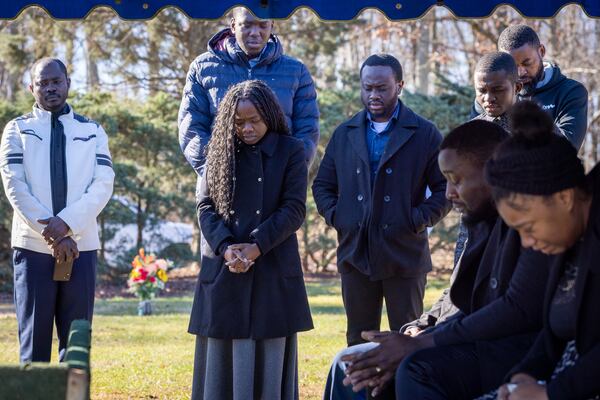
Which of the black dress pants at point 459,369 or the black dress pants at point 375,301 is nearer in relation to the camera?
the black dress pants at point 459,369

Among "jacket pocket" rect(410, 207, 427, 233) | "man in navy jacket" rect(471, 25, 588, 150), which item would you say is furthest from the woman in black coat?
"man in navy jacket" rect(471, 25, 588, 150)

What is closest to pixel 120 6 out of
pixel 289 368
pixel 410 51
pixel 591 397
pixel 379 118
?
pixel 379 118

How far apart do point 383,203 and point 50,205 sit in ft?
6.71

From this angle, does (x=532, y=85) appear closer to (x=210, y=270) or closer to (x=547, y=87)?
(x=547, y=87)

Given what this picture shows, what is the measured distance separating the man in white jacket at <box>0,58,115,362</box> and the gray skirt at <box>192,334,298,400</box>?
1.14m

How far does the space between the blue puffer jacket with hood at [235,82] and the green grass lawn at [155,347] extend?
196cm

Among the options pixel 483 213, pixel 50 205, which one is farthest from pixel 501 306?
pixel 50 205

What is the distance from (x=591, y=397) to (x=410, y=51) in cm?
2493

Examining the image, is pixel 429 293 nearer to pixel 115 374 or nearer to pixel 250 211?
pixel 115 374

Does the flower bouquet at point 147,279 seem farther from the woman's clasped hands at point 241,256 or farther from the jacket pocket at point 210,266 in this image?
the woman's clasped hands at point 241,256

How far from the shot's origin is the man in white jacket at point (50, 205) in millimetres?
5918

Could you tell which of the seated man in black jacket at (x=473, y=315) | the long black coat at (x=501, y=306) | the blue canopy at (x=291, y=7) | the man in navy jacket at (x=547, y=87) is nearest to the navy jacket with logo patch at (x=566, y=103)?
the man in navy jacket at (x=547, y=87)

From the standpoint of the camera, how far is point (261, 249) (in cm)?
511

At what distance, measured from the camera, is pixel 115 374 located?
25.5ft
